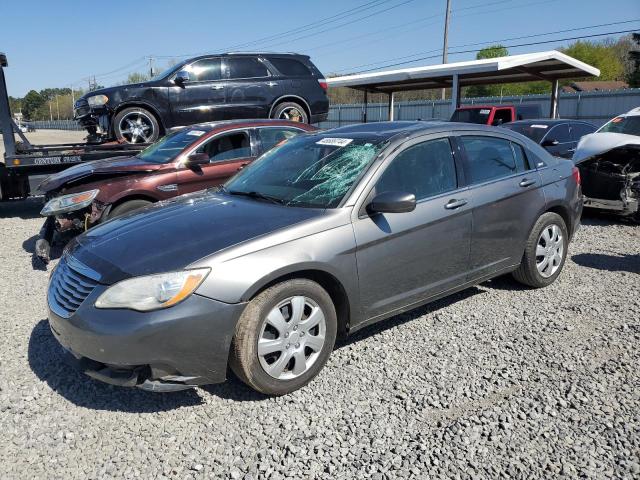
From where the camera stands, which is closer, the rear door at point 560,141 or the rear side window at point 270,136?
the rear side window at point 270,136

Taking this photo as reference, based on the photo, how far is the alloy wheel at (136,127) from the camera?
968 centimetres

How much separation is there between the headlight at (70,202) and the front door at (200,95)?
402 centimetres

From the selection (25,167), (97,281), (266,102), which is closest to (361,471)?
(97,281)

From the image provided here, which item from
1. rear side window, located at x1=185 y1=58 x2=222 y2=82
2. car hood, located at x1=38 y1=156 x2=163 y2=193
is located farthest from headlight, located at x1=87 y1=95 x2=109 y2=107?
car hood, located at x1=38 y1=156 x2=163 y2=193

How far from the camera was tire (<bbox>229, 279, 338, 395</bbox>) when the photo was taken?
10.1 feet

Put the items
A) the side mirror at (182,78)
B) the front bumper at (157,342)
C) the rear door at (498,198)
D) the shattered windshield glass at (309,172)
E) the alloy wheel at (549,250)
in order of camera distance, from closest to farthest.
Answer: the front bumper at (157,342) → the shattered windshield glass at (309,172) → the rear door at (498,198) → the alloy wheel at (549,250) → the side mirror at (182,78)

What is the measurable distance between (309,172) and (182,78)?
676 cm

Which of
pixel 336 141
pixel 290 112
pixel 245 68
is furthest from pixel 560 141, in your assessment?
pixel 336 141

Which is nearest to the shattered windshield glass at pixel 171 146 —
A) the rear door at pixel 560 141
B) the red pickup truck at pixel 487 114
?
the rear door at pixel 560 141

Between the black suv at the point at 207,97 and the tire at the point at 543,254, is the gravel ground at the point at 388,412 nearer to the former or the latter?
the tire at the point at 543,254

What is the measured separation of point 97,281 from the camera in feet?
10.1

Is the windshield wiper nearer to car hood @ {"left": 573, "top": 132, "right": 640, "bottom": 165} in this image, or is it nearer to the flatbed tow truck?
the flatbed tow truck

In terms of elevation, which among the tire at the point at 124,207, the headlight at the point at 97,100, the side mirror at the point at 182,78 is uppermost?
the side mirror at the point at 182,78

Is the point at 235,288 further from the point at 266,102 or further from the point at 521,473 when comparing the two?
the point at 266,102
